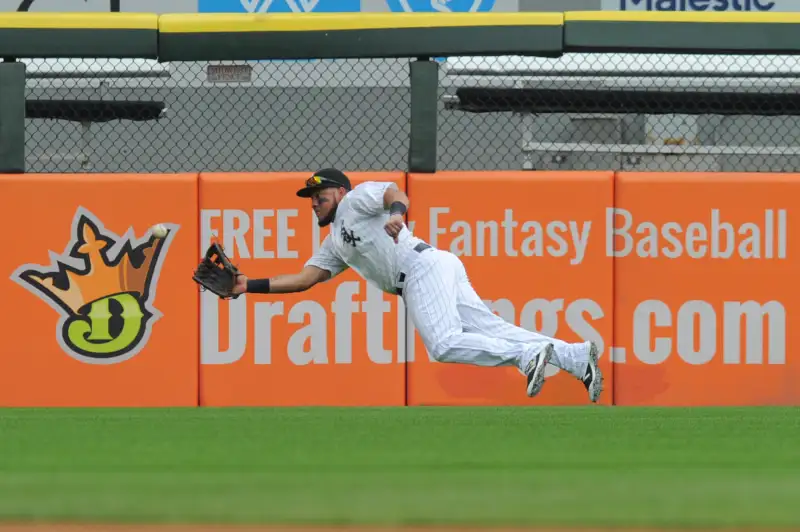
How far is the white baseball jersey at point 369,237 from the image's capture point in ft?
24.9

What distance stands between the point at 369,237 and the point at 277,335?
1.31 m

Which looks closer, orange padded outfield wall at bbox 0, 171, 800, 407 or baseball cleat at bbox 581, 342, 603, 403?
baseball cleat at bbox 581, 342, 603, 403

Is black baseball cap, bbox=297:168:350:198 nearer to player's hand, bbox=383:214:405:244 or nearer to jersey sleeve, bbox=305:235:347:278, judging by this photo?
jersey sleeve, bbox=305:235:347:278

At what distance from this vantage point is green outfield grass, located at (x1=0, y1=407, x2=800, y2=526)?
418cm

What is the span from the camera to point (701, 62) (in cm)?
925

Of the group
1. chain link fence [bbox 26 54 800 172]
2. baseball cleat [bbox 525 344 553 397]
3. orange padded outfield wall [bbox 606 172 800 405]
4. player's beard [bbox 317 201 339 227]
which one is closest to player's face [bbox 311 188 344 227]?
player's beard [bbox 317 201 339 227]

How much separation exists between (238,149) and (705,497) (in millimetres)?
7087

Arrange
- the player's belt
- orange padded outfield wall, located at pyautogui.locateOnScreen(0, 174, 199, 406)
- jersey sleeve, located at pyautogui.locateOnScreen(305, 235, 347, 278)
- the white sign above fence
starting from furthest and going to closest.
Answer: the white sign above fence → orange padded outfield wall, located at pyautogui.locateOnScreen(0, 174, 199, 406) → jersey sleeve, located at pyautogui.locateOnScreen(305, 235, 347, 278) → the player's belt

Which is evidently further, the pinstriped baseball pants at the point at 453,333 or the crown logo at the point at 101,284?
the crown logo at the point at 101,284

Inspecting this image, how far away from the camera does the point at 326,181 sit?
772 cm

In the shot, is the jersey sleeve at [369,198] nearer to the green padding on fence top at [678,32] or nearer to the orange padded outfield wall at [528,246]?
the orange padded outfield wall at [528,246]

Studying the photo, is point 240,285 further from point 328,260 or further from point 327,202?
point 327,202

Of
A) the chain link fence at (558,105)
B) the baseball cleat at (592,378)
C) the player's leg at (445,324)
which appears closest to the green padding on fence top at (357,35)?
the chain link fence at (558,105)

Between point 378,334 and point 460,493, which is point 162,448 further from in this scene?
point 378,334
